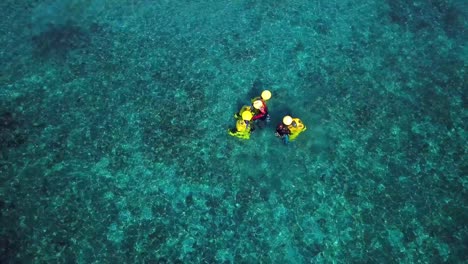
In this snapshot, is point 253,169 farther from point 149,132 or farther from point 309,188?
point 149,132

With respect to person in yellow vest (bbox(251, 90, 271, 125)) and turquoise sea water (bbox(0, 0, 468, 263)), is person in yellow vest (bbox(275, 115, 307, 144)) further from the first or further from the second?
person in yellow vest (bbox(251, 90, 271, 125))

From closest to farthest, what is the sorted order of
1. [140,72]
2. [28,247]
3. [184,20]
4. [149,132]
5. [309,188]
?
[28,247] → [309,188] → [149,132] → [140,72] → [184,20]

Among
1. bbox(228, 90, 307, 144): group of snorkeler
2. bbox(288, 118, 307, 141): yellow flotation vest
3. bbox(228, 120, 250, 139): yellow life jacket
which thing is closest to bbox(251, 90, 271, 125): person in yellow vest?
bbox(228, 90, 307, 144): group of snorkeler

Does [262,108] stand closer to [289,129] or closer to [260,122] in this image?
[260,122]

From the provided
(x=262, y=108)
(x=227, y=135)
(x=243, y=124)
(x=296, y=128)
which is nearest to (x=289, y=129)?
(x=296, y=128)

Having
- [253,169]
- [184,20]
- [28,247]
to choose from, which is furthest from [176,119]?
[28,247]

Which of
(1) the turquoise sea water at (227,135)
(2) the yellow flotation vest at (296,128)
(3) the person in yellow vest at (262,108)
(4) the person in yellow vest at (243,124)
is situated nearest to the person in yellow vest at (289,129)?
(2) the yellow flotation vest at (296,128)

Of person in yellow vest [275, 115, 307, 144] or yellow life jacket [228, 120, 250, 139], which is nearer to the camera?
person in yellow vest [275, 115, 307, 144]
